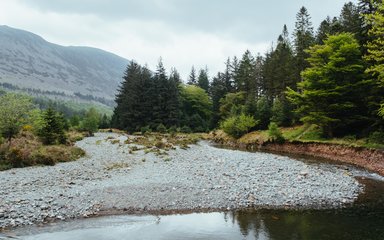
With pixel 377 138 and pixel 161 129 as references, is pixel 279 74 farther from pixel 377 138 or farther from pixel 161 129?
pixel 377 138

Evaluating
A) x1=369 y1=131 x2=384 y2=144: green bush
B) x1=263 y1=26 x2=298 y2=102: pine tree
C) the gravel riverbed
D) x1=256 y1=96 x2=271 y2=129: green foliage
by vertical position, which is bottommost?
the gravel riverbed

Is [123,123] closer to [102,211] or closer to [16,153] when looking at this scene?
[16,153]

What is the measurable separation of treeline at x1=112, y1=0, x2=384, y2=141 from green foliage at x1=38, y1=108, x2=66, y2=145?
1058 inches

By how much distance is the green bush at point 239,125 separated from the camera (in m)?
49.3

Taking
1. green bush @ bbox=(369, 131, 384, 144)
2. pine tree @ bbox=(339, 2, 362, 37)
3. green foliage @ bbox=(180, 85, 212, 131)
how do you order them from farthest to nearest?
green foliage @ bbox=(180, 85, 212, 131)
pine tree @ bbox=(339, 2, 362, 37)
green bush @ bbox=(369, 131, 384, 144)

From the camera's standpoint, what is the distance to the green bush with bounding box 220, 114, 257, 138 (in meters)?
49.3

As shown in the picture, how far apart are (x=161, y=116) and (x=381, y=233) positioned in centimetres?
6078

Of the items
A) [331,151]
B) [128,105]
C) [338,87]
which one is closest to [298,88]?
[338,87]

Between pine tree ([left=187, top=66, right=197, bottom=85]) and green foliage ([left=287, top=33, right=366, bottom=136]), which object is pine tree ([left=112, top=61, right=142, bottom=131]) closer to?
pine tree ([left=187, top=66, right=197, bottom=85])

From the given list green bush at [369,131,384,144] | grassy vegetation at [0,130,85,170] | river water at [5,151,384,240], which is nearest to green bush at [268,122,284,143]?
green bush at [369,131,384,144]

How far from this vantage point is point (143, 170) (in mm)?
21875

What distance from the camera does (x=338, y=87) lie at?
3183cm

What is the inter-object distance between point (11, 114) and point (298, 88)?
33.1 metres

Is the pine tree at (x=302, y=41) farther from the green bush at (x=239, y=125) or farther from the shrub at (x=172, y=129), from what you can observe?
the shrub at (x=172, y=129)
